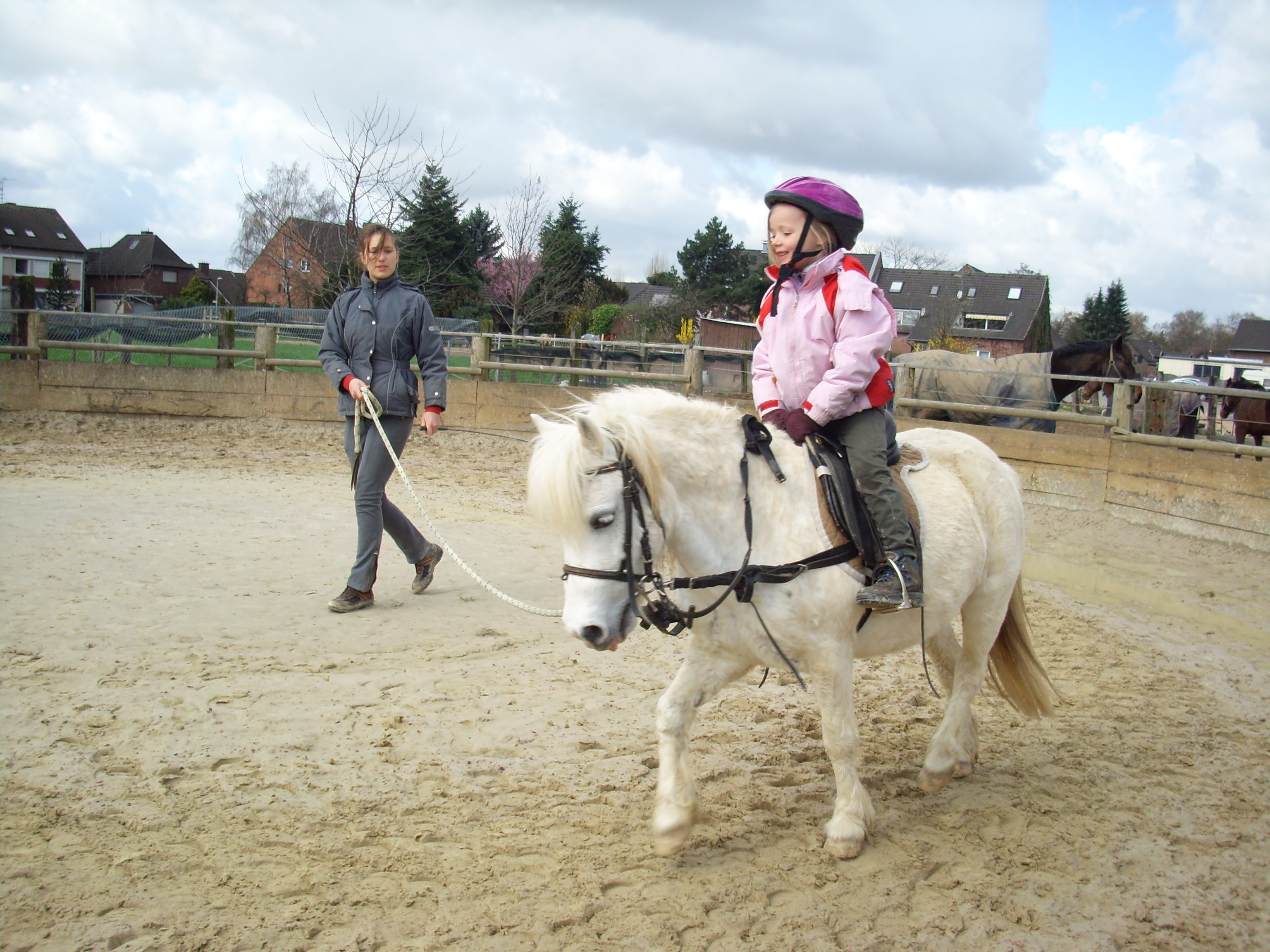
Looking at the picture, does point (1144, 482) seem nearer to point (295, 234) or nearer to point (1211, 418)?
point (1211, 418)

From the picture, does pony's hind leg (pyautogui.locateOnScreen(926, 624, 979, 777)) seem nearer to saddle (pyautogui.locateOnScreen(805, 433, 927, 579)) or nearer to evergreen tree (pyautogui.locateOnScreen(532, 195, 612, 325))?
saddle (pyautogui.locateOnScreen(805, 433, 927, 579))

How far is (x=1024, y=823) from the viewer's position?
326 cm

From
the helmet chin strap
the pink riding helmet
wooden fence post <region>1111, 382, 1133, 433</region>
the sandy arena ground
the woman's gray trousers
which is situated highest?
the pink riding helmet

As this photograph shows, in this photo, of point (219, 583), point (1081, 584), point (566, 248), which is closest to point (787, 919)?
point (219, 583)

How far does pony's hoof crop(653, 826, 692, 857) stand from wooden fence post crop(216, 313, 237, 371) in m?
12.4

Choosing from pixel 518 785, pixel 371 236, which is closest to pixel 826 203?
pixel 518 785

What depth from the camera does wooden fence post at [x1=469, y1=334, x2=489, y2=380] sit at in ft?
43.9

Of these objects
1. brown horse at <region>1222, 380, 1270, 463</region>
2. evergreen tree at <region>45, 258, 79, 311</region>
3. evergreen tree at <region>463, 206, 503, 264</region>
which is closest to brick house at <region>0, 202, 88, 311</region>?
evergreen tree at <region>45, 258, 79, 311</region>

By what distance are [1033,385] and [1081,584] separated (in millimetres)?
5154

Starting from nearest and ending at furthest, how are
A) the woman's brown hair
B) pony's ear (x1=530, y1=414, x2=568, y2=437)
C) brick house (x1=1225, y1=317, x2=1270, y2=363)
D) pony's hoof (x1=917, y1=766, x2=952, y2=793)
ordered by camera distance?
1. pony's ear (x1=530, y1=414, x2=568, y2=437)
2. pony's hoof (x1=917, y1=766, x2=952, y2=793)
3. the woman's brown hair
4. brick house (x1=1225, y1=317, x2=1270, y2=363)

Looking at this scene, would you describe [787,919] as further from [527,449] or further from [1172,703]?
[527,449]

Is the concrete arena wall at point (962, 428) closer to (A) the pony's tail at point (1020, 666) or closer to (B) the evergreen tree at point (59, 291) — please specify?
(A) the pony's tail at point (1020, 666)

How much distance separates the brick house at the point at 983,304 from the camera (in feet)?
153

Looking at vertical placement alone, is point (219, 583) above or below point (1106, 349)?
below
